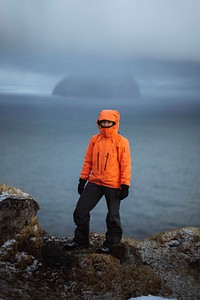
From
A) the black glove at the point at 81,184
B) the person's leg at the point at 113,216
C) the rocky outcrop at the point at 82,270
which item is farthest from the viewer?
the black glove at the point at 81,184

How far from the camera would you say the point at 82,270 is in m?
10.3

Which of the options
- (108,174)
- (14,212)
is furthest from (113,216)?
(14,212)

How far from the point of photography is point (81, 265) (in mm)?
10422

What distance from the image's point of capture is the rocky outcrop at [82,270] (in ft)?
A: 31.7

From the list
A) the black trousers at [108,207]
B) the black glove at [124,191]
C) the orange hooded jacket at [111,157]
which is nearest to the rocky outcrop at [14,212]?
the black trousers at [108,207]

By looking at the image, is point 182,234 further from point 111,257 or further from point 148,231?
point 148,231

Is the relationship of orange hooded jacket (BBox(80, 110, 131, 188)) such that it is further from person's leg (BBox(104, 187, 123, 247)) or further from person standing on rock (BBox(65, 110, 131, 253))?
person's leg (BBox(104, 187, 123, 247))

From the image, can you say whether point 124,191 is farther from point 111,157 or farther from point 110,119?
point 110,119

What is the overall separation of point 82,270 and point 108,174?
248 centimetres

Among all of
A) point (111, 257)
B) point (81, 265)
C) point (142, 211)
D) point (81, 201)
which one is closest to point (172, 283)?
point (111, 257)

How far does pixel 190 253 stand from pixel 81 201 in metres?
3.97

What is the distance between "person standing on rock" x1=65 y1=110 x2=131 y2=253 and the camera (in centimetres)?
1078

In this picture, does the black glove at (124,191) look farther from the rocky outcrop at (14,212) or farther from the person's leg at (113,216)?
the rocky outcrop at (14,212)

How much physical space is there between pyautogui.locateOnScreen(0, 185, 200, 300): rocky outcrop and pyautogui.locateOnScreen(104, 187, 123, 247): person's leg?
0.94ft
